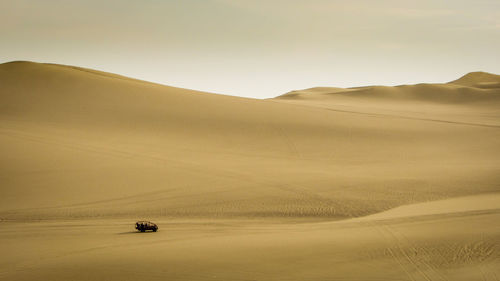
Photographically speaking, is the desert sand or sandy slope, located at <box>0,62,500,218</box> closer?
A: the desert sand

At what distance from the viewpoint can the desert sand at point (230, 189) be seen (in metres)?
10.3

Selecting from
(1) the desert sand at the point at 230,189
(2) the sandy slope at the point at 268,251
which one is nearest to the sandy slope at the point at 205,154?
(1) the desert sand at the point at 230,189

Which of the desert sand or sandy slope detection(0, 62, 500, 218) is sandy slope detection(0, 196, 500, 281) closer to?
the desert sand

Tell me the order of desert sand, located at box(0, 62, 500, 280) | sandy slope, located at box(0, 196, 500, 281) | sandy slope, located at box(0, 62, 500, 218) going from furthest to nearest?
sandy slope, located at box(0, 62, 500, 218)
desert sand, located at box(0, 62, 500, 280)
sandy slope, located at box(0, 196, 500, 281)

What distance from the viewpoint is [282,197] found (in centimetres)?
1678

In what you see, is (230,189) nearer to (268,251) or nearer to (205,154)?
(205,154)

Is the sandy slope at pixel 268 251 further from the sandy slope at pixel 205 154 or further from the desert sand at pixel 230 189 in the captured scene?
the sandy slope at pixel 205 154

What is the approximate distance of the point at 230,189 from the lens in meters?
17.7

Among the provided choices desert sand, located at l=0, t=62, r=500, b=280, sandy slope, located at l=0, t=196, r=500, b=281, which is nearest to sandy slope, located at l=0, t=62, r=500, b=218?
desert sand, located at l=0, t=62, r=500, b=280

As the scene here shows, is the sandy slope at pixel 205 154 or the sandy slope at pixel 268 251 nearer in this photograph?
the sandy slope at pixel 268 251

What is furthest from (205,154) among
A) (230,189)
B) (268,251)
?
(268,251)

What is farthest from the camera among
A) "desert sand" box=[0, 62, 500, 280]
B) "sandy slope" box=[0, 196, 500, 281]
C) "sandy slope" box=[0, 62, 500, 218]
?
"sandy slope" box=[0, 62, 500, 218]

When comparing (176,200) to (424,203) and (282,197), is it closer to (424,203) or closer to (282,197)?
(282,197)

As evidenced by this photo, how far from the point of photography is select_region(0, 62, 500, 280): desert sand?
10.3m
